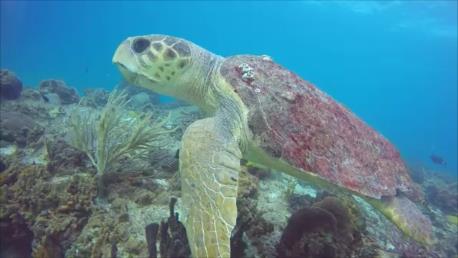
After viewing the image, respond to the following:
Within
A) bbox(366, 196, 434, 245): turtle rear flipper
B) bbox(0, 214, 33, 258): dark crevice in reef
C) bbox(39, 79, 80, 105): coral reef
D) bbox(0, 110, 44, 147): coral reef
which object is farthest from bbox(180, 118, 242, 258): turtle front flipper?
bbox(39, 79, 80, 105): coral reef

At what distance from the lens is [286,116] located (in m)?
3.32

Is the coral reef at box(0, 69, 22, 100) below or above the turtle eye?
above

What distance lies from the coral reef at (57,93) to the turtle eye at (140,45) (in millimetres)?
7702

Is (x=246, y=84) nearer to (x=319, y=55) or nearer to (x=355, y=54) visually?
(x=355, y=54)

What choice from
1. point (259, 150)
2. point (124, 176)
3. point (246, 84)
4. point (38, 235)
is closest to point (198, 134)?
point (259, 150)

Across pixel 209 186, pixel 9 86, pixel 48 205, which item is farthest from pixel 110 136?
pixel 9 86

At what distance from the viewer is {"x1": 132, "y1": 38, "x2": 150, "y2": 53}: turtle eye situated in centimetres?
435

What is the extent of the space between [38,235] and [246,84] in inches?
104

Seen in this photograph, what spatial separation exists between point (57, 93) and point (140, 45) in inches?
357

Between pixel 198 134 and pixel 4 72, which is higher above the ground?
pixel 4 72

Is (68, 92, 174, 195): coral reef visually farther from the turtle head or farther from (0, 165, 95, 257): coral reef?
the turtle head

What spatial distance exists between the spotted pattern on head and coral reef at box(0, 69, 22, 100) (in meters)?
8.06

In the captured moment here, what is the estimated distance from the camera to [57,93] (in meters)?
11.9

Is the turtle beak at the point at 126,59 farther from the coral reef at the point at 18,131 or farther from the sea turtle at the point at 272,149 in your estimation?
the coral reef at the point at 18,131
